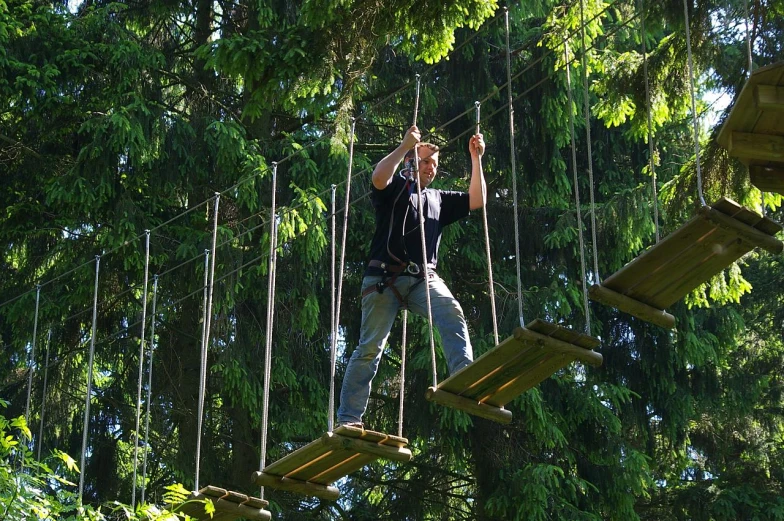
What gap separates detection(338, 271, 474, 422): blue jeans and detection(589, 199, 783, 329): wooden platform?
843 mm

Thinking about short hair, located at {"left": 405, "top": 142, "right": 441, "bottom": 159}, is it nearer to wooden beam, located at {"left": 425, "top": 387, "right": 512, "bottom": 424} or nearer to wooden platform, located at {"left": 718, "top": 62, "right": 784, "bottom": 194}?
wooden beam, located at {"left": 425, "top": 387, "right": 512, "bottom": 424}

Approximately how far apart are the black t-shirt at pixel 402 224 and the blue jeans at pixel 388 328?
11 cm

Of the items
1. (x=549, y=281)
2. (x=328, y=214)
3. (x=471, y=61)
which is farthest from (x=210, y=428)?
(x=471, y=61)

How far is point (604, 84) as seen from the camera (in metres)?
8.86

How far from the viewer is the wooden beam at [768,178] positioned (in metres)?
5.29

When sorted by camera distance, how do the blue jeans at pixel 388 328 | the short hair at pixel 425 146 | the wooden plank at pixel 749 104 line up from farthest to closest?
the short hair at pixel 425 146, the blue jeans at pixel 388 328, the wooden plank at pixel 749 104

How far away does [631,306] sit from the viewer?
210 inches

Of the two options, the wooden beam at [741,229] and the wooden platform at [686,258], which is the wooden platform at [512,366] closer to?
the wooden platform at [686,258]

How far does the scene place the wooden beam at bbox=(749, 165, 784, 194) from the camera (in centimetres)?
529

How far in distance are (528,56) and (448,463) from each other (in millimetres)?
4006

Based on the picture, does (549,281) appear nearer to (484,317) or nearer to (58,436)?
(484,317)

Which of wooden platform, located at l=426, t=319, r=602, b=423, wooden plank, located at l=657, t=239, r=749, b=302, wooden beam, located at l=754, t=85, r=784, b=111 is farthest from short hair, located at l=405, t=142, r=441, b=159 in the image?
wooden beam, located at l=754, t=85, r=784, b=111

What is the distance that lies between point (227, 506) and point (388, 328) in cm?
184

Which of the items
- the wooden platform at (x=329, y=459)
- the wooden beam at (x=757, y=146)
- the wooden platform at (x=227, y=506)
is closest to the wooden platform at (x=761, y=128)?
the wooden beam at (x=757, y=146)
